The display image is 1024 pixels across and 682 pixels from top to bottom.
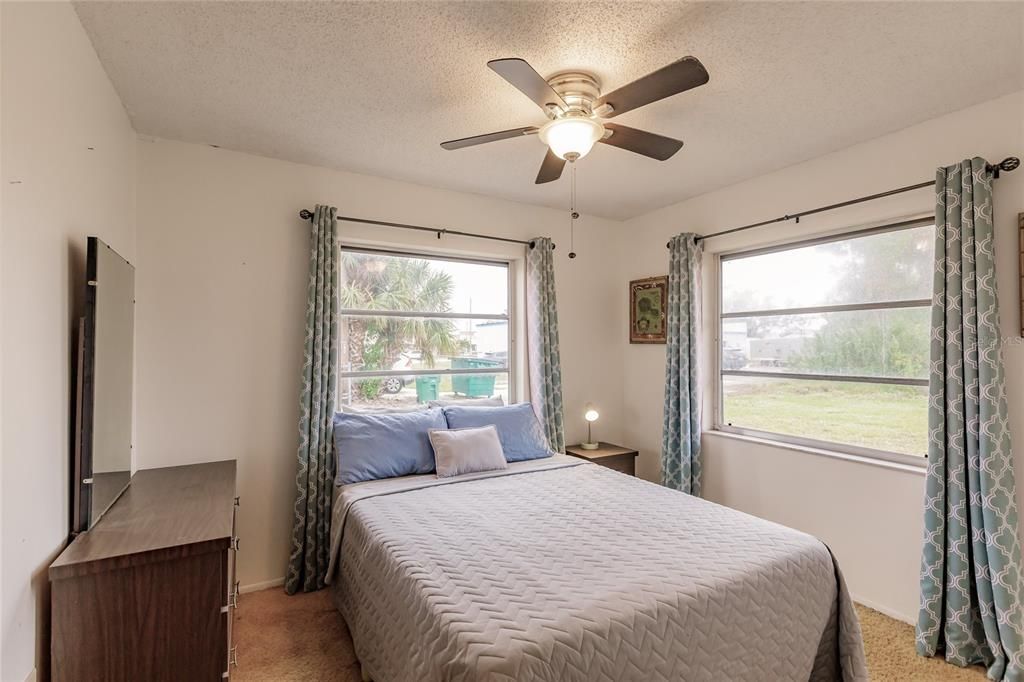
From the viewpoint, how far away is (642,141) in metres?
2.16

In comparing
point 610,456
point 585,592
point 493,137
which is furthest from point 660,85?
point 610,456

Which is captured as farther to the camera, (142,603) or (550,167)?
(550,167)

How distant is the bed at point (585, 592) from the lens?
1.42m

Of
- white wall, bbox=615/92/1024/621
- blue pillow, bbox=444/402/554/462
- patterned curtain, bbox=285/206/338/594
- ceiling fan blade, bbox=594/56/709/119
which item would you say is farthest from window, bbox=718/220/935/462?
patterned curtain, bbox=285/206/338/594

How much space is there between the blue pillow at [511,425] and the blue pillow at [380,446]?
0.23 meters

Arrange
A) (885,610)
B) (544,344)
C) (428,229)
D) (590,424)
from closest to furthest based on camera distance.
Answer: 1. (885,610)
2. (428,229)
3. (544,344)
4. (590,424)

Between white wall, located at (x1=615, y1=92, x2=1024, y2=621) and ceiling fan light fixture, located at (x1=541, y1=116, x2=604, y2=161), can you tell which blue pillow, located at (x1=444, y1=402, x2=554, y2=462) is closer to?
white wall, located at (x1=615, y1=92, x2=1024, y2=621)

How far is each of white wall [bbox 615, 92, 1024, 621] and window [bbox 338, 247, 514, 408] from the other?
1.38 m

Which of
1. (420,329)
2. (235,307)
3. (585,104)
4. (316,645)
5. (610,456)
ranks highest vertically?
(585,104)

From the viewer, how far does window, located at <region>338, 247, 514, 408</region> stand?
3.36m

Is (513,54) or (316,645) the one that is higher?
(513,54)

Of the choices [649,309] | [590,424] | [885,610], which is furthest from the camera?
[590,424]

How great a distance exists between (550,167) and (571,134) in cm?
45

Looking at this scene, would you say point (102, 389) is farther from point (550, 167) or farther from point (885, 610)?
point (885, 610)
